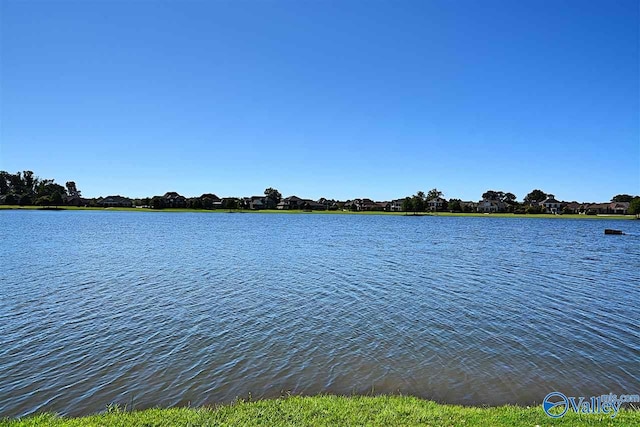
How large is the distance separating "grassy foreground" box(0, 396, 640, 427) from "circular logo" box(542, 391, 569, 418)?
161mm

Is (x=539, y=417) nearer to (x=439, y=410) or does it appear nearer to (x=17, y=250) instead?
(x=439, y=410)

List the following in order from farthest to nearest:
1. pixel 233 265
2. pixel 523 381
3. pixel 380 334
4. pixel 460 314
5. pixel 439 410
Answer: pixel 233 265 < pixel 460 314 < pixel 380 334 < pixel 523 381 < pixel 439 410

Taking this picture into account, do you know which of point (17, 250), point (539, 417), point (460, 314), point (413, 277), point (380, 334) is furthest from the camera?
point (17, 250)

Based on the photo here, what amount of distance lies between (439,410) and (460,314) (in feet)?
28.2

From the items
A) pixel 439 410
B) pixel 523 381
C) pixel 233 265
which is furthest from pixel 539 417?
pixel 233 265

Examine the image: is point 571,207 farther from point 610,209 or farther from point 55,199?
point 55,199

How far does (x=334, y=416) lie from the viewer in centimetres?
651

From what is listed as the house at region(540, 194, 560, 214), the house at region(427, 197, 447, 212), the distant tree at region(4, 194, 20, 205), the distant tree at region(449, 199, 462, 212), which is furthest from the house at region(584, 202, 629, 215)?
the distant tree at region(4, 194, 20, 205)

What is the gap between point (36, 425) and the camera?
6051 mm

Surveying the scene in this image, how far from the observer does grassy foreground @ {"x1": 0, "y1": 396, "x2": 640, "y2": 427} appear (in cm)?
624

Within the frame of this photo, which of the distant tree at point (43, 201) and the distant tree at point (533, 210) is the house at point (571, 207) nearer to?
the distant tree at point (533, 210)

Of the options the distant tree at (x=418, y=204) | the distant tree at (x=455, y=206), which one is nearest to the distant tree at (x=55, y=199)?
the distant tree at (x=418, y=204)

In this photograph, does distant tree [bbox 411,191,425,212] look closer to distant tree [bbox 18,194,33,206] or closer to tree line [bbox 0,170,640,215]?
tree line [bbox 0,170,640,215]

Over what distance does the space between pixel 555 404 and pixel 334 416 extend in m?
4.73
